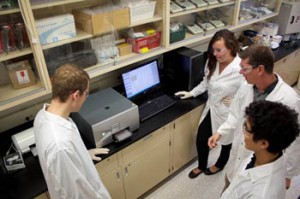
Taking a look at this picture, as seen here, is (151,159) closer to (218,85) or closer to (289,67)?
(218,85)

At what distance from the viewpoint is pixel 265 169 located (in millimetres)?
1089

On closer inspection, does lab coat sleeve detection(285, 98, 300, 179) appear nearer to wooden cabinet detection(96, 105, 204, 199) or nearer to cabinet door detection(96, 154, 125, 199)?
wooden cabinet detection(96, 105, 204, 199)

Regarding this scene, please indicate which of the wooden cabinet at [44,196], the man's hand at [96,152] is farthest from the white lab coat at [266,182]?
the wooden cabinet at [44,196]

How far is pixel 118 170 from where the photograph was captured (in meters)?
1.88

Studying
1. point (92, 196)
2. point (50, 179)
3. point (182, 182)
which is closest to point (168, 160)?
point (182, 182)

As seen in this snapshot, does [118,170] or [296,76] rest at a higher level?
[118,170]

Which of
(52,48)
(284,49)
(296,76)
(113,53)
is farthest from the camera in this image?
(296,76)

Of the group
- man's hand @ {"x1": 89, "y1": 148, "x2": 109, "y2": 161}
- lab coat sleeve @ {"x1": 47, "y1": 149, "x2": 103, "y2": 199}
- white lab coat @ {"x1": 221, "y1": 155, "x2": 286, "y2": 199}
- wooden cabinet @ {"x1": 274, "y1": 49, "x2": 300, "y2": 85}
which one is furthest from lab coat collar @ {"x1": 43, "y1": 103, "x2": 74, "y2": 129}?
wooden cabinet @ {"x1": 274, "y1": 49, "x2": 300, "y2": 85}

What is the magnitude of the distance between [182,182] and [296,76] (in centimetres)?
280

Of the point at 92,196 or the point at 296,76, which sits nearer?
the point at 92,196

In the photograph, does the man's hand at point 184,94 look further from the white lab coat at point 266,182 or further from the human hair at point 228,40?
the white lab coat at point 266,182

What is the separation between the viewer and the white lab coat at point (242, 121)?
4.75 feet

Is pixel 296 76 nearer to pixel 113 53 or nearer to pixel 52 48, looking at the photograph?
pixel 113 53

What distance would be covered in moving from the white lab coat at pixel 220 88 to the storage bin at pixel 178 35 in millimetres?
419
